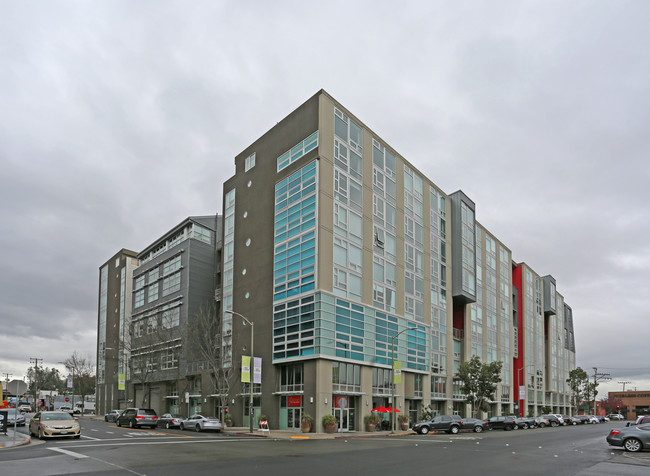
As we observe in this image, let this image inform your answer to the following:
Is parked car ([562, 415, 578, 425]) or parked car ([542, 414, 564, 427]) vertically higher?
parked car ([542, 414, 564, 427])

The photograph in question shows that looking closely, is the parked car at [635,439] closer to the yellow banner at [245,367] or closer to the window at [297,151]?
the yellow banner at [245,367]

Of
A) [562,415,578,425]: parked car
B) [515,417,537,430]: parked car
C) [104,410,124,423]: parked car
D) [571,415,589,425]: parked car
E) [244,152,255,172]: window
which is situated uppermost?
[244,152,255,172]: window

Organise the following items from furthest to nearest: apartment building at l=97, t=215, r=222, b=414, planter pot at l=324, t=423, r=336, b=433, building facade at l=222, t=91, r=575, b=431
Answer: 1. apartment building at l=97, t=215, r=222, b=414
2. building facade at l=222, t=91, r=575, b=431
3. planter pot at l=324, t=423, r=336, b=433

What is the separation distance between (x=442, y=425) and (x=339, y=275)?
565 inches

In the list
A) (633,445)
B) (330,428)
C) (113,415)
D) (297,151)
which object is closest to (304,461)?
(633,445)

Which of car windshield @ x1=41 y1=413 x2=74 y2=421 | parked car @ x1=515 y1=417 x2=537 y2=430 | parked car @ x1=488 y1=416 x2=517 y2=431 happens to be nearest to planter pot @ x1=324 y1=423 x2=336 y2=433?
car windshield @ x1=41 y1=413 x2=74 y2=421

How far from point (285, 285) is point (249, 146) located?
17484mm

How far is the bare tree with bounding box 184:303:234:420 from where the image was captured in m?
50.3

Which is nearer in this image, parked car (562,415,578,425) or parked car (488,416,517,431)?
parked car (488,416,517,431)

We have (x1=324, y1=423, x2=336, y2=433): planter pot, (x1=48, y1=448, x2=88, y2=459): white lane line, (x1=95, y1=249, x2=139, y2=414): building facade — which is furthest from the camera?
(x1=95, y1=249, x2=139, y2=414): building facade

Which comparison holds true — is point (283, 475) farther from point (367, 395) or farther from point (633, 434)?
point (367, 395)

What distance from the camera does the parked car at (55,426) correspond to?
2863 centimetres

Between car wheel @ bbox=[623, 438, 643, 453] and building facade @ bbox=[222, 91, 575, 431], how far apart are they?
21.8 metres

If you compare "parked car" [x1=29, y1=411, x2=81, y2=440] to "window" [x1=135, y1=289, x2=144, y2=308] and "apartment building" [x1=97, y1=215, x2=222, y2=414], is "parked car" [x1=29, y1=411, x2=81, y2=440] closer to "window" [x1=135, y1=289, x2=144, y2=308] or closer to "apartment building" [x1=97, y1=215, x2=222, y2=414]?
"apartment building" [x1=97, y1=215, x2=222, y2=414]
